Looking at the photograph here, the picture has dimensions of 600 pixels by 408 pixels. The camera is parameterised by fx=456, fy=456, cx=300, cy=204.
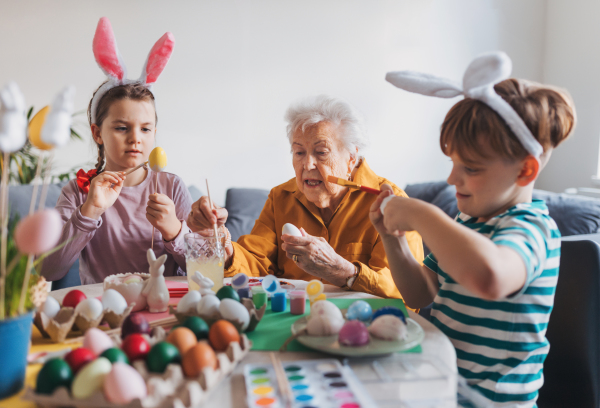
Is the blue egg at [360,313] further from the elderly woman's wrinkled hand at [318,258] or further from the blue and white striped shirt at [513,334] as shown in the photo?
the elderly woman's wrinkled hand at [318,258]

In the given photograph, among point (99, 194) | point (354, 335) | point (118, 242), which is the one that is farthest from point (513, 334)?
point (118, 242)

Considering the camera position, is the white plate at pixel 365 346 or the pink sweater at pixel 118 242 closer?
the white plate at pixel 365 346

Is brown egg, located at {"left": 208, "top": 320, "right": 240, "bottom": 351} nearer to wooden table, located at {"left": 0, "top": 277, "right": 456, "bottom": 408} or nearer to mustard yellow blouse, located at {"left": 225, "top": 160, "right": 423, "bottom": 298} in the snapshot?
wooden table, located at {"left": 0, "top": 277, "right": 456, "bottom": 408}

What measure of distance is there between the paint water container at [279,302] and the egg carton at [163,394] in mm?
417

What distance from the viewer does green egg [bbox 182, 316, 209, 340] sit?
791 millimetres

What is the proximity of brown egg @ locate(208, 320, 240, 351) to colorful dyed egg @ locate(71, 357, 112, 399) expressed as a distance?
18 centimetres

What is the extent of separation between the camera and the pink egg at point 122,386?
59 centimetres

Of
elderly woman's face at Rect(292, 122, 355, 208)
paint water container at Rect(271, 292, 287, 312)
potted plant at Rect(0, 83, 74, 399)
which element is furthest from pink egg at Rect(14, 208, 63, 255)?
elderly woman's face at Rect(292, 122, 355, 208)

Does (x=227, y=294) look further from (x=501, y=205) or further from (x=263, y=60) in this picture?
(x=263, y=60)

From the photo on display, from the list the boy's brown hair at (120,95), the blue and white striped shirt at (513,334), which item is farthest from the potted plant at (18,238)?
the boy's brown hair at (120,95)

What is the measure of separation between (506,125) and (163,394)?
793 mm

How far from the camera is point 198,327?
795 mm

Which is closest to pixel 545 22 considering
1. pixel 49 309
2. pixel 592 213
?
pixel 592 213

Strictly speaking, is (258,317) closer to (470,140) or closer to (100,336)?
(100,336)
